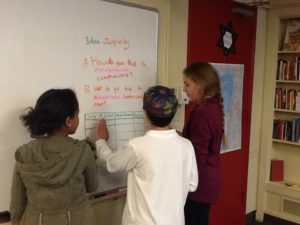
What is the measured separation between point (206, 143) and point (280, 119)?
81.7 inches

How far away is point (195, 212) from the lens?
2229mm

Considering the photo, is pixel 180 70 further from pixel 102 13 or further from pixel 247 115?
pixel 247 115

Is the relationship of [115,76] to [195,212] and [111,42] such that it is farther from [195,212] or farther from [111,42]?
[195,212]

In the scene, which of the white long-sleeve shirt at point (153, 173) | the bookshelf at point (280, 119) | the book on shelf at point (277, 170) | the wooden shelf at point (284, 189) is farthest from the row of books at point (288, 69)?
the white long-sleeve shirt at point (153, 173)

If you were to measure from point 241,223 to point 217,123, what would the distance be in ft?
6.36

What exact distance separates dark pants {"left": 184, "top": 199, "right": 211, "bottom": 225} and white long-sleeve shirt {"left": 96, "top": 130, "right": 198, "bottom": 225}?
17.4 inches

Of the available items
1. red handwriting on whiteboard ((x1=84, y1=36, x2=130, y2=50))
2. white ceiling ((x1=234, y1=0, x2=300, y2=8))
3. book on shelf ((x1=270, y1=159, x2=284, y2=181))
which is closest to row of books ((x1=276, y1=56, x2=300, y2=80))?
white ceiling ((x1=234, y1=0, x2=300, y2=8))

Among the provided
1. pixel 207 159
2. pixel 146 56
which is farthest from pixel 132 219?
pixel 146 56

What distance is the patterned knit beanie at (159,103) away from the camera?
66.9 inches

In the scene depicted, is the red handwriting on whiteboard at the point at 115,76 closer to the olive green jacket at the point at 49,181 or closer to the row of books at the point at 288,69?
the olive green jacket at the point at 49,181

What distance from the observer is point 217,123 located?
2141mm

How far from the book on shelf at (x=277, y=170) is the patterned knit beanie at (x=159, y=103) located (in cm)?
248

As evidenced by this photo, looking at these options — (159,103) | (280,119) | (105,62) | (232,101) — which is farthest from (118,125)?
(280,119)

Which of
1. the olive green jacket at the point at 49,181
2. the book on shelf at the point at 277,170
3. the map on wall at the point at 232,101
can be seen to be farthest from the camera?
the book on shelf at the point at 277,170
